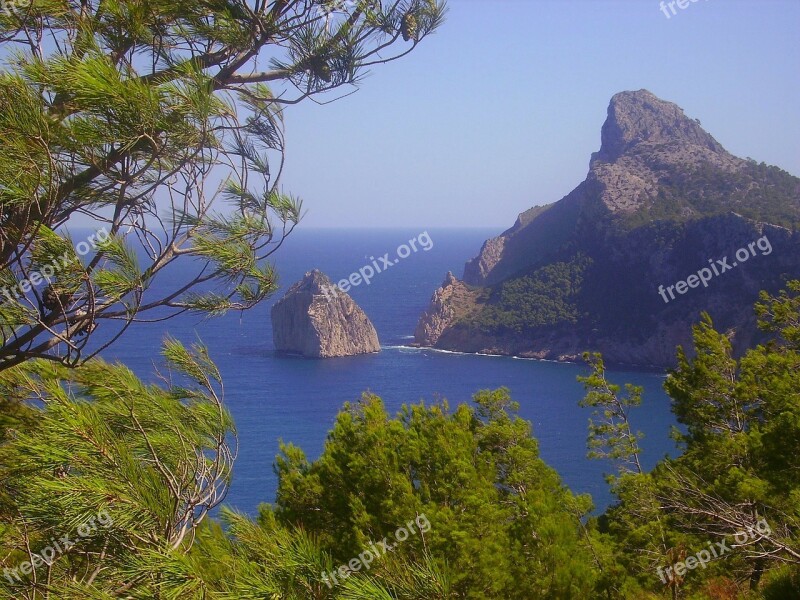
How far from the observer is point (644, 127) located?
2293 inches

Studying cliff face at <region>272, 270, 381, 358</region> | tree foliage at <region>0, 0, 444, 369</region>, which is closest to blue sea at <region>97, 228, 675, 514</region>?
cliff face at <region>272, 270, 381, 358</region>

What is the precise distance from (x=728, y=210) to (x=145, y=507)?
44584 millimetres

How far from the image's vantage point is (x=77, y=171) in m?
2.37

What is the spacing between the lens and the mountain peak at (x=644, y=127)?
185 feet

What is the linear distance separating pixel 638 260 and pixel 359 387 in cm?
2157

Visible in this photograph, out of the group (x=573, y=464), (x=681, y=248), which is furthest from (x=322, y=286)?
(x=573, y=464)

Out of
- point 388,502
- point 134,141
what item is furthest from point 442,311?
point 134,141

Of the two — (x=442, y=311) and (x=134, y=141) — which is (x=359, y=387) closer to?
(x=442, y=311)

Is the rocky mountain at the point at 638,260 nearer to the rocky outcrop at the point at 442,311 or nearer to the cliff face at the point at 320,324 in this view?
the rocky outcrop at the point at 442,311

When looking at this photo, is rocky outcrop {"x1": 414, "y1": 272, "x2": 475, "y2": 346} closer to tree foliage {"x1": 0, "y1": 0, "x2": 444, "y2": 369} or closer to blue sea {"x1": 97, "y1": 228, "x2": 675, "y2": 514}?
blue sea {"x1": 97, "y1": 228, "x2": 675, "y2": 514}

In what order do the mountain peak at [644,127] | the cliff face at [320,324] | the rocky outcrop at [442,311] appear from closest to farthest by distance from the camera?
the cliff face at [320,324] < the rocky outcrop at [442,311] < the mountain peak at [644,127]

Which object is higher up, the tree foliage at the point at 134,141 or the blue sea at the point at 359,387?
the tree foliage at the point at 134,141

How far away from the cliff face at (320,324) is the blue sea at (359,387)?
1.35 metres

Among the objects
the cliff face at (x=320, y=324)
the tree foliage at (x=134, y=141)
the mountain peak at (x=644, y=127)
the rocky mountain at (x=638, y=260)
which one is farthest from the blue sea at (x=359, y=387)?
the mountain peak at (x=644, y=127)
